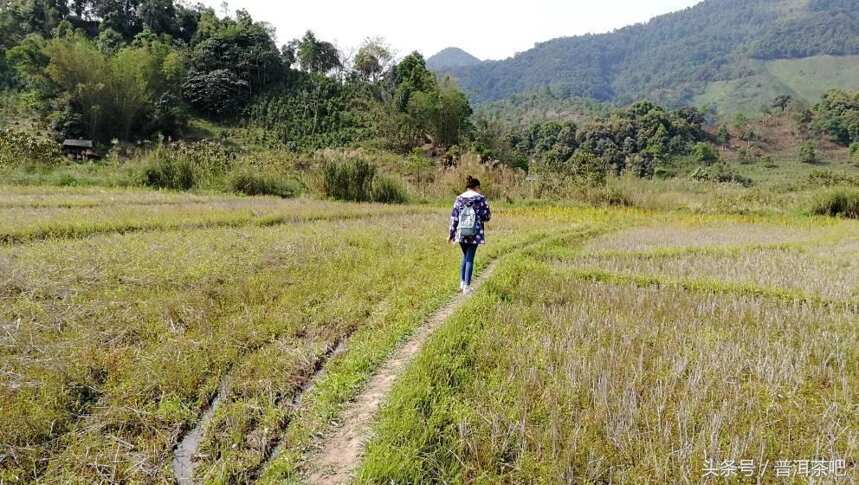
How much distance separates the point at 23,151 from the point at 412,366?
73.6 feet

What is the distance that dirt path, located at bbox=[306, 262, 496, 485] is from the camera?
2531 millimetres

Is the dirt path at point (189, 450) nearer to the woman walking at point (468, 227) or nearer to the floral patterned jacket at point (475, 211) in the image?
the woman walking at point (468, 227)

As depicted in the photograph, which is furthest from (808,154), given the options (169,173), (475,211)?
(169,173)

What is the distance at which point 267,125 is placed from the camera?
43125 mm

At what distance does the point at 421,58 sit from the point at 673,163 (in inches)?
1189

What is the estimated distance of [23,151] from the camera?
18.2 m

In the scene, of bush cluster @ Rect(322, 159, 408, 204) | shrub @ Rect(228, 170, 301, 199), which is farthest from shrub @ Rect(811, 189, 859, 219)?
shrub @ Rect(228, 170, 301, 199)

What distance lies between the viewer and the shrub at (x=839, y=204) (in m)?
17.5

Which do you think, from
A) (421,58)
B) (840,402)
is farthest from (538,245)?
(421,58)

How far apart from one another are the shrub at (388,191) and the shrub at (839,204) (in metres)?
16.8

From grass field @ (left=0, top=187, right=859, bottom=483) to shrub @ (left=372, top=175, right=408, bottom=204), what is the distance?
32.8 ft

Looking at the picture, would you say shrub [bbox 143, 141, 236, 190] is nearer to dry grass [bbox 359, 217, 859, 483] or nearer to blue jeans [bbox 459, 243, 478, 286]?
blue jeans [bbox 459, 243, 478, 286]

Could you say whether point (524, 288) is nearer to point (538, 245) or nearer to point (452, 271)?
point (452, 271)

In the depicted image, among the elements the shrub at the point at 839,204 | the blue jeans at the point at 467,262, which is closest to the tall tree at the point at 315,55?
the shrub at the point at 839,204
